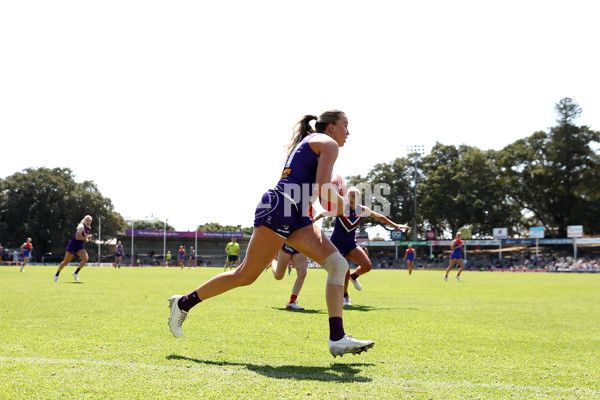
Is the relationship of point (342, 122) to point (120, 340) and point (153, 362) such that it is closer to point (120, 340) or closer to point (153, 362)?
point (153, 362)

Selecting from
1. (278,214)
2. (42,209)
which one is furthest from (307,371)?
(42,209)

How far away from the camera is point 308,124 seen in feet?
16.7

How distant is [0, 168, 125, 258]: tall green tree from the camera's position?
7969 cm

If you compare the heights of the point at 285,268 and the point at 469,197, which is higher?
the point at 469,197

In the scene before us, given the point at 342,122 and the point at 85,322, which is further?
the point at 85,322

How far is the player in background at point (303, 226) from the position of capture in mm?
4492

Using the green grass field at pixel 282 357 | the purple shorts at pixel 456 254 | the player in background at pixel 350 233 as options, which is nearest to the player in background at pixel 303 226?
the green grass field at pixel 282 357

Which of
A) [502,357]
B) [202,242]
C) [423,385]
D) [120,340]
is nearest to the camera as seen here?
[423,385]

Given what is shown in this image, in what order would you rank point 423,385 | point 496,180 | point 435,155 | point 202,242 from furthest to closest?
1. point 202,242
2. point 435,155
3. point 496,180
4. point 423,385

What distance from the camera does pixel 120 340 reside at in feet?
17.0

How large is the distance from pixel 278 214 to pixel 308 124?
1100mm

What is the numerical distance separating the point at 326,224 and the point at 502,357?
268 ft

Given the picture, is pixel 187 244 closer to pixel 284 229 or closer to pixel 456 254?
pixel 456 254

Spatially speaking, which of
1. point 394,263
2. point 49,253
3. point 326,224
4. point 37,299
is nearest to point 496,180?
point 394,263
